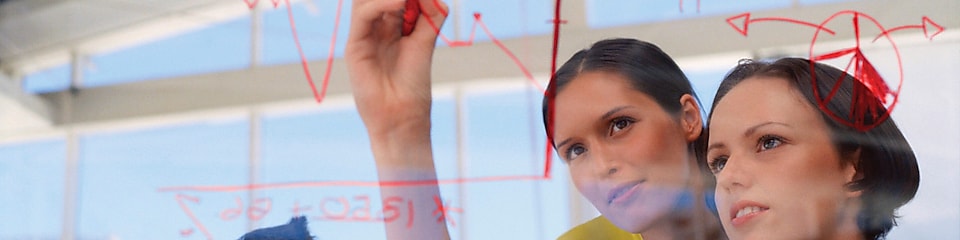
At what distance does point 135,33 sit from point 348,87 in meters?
0.22

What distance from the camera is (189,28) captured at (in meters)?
0.85

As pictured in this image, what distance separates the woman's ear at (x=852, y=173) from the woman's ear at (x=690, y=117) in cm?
11

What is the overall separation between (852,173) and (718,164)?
10 centimetres

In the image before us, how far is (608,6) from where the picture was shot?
774mm

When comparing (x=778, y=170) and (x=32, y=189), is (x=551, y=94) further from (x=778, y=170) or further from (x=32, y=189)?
(x=32, y=189)

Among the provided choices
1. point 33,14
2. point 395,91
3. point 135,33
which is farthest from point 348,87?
point 33,14

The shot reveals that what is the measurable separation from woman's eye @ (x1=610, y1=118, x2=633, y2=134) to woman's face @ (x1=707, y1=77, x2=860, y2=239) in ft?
0.22

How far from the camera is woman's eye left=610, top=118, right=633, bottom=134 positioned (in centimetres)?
73

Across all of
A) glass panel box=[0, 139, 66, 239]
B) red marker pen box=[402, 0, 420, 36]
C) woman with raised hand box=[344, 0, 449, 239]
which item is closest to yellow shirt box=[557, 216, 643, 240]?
woman with raised hand box=[344, 0, 449, 239]

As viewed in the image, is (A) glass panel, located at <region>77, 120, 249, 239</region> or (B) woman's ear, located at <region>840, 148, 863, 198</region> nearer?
(B) woman's ear, located at <region>840, 148, 863, 198</region>

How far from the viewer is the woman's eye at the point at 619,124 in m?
0.73

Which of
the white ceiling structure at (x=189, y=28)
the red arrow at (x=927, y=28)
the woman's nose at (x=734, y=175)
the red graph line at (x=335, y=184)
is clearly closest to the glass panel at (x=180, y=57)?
the white ceiling structure at (x=189, y=28)

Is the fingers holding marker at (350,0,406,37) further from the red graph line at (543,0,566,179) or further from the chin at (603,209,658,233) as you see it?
the chin at (603,209,658,233)

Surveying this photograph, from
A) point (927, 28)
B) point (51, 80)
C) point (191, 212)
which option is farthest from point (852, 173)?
point (51, 80)
